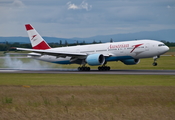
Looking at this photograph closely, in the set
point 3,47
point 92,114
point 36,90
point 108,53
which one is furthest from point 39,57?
point 3,47

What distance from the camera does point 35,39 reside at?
54.6 metres

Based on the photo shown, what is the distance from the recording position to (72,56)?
49.4 meters

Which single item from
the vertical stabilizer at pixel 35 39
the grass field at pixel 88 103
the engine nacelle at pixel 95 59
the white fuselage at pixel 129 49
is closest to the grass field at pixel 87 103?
the grass field at pixel 88 103

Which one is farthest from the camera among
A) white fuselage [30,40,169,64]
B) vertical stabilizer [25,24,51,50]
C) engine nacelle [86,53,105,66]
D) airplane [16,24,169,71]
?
vertical stabilizer [25,24,51,50]

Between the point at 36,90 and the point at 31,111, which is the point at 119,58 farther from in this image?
the point at 31,111

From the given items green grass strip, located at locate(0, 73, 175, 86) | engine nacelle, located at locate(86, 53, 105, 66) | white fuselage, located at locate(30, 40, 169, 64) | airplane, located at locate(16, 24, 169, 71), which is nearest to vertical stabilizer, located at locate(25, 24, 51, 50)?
airplane, located at locate(16, 24, 169, 71)

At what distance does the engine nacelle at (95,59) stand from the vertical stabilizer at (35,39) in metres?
10.0

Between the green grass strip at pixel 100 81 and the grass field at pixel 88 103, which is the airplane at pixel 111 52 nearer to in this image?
the green grass strip at pixel 100 81

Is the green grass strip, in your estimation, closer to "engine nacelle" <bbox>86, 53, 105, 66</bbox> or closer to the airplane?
the airplane

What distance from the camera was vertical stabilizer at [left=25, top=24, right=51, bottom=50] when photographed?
54469mm

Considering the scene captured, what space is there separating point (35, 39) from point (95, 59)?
12439 mm

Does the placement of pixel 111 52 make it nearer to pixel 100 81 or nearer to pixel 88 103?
pixel 100 81

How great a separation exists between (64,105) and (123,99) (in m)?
3.53

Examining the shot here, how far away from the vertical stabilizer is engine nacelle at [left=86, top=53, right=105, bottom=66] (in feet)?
32.8
